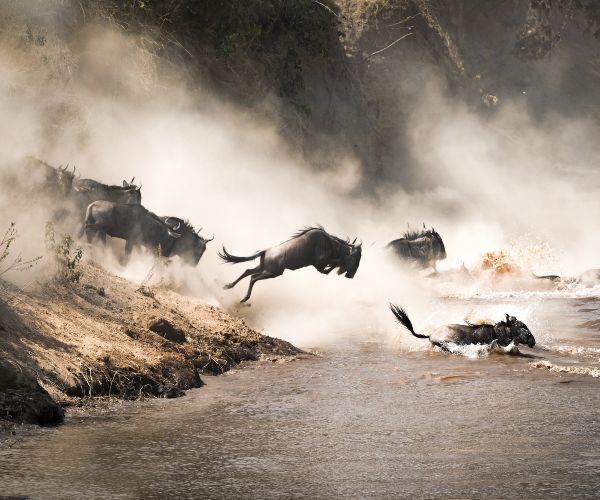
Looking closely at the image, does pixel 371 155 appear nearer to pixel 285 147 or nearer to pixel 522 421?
pixel 285 147

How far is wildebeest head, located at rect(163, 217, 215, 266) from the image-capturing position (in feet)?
58.1

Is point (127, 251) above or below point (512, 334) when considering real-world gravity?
above

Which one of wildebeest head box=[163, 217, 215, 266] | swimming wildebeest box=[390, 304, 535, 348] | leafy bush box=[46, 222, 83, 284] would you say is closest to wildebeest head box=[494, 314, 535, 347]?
swimming wildebeest box=[390, 304, 535, 348]

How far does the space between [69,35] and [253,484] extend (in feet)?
61.2

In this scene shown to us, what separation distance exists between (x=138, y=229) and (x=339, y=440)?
9.88 metres

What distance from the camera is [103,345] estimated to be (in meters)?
10.4

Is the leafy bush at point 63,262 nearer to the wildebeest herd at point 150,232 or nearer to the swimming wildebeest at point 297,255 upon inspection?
the wildebeest herd at point 150,232

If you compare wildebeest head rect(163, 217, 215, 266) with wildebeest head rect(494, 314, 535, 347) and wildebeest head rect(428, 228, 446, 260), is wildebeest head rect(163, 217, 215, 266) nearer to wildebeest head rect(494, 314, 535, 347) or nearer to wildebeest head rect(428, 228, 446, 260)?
wildebeest head rect(494, 314, 535, 347)

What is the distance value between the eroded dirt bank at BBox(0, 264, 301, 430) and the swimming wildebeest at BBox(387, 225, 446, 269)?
12352 mm

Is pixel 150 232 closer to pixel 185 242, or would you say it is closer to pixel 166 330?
pixel 185 242

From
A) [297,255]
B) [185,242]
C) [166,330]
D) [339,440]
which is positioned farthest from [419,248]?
[339,440]

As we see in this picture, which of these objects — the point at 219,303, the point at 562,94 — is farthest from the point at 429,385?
the point at 562,94

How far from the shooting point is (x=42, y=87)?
21.4 m

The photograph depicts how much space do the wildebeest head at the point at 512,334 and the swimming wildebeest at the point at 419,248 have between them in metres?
12.7
